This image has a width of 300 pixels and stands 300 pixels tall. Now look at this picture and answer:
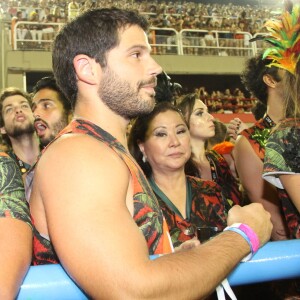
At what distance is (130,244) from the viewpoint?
93 cm

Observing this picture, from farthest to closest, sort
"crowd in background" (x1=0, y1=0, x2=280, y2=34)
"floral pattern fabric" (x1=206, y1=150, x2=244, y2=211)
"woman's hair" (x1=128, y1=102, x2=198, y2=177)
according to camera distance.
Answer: "crowd in background" (x1=0, y1=0, x2=280, y2=34)
"floral pattern fabric" (x1=206, y1=150, x2=244, y2=211)
"woman's hair" (x1=128, y1=102, x2=198, y2=177)

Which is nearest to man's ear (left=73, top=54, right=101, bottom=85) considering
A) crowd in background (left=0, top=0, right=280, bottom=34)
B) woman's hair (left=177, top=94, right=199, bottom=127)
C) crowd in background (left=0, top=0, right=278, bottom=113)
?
woman's hair (left=177, top=94, right=199, bottom=127)

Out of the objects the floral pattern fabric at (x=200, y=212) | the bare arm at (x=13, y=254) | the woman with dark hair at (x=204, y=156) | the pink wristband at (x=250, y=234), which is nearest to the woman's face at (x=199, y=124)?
the woman with dark hair at (x=204, y=156)

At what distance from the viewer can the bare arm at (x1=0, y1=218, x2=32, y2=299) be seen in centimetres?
91

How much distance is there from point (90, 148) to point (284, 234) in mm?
1368

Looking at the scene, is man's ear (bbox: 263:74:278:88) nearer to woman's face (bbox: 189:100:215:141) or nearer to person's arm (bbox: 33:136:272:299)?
woman's face (bbox: 189:100:215:141)

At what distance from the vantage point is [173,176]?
7.25ft

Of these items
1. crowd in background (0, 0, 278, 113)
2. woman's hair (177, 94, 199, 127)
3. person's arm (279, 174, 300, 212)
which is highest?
crowd in background (0, 0, 278, 113)

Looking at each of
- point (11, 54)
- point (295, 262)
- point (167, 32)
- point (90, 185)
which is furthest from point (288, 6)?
point (167, 32)

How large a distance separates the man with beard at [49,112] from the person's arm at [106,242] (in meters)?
2.01

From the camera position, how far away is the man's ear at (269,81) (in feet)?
7.81

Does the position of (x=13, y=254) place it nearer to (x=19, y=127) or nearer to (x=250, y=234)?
(x=250, y=234)

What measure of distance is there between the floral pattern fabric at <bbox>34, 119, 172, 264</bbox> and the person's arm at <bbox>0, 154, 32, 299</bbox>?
10cm

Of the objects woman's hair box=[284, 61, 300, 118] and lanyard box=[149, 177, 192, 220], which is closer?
woman's hair box=[284, 61, 300, 118]
